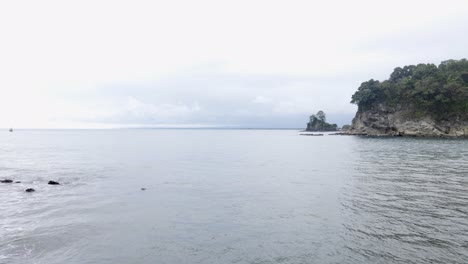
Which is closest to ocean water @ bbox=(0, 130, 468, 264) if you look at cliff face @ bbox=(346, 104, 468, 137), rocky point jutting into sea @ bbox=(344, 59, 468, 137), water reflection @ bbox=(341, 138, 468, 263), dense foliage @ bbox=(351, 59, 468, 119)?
water reflection @ bbox=(341, 138, 468, 263)

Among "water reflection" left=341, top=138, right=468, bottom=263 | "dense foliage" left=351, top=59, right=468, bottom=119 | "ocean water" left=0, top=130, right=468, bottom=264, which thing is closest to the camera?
"water reflection" left=341, top=138, right=468, bottom=263

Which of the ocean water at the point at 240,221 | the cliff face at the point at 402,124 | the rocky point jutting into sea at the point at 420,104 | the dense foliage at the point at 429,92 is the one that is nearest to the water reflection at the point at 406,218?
the ocean water at the point at 240,221

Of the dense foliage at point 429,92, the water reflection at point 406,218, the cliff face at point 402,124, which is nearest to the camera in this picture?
the water reflection at point 406,218

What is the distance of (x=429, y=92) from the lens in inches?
4653

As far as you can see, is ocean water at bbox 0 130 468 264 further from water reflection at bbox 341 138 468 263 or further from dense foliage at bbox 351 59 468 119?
dense foliage at bbox 351 59 468 119

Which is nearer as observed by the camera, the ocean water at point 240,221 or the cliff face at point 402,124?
the ocean water at point 240,221

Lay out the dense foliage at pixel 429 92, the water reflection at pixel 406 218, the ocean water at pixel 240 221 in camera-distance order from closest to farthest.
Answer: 1. the water reflection at pixel 406 218
2. the ocean water at pixel 240 221
3. the dense foliage at pixel 429 92

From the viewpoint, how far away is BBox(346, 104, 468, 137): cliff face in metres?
115

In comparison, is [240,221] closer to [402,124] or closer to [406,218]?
[406,218]

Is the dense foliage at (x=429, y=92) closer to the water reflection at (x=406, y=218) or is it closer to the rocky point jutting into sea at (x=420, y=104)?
the rocky point jutting into sea at (x=420, y=104)

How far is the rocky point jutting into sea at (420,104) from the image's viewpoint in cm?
11481

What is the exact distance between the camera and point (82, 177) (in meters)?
38.0

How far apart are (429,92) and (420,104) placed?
24.4 feet

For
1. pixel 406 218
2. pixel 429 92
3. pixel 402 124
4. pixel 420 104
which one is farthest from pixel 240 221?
pixel 402 124
